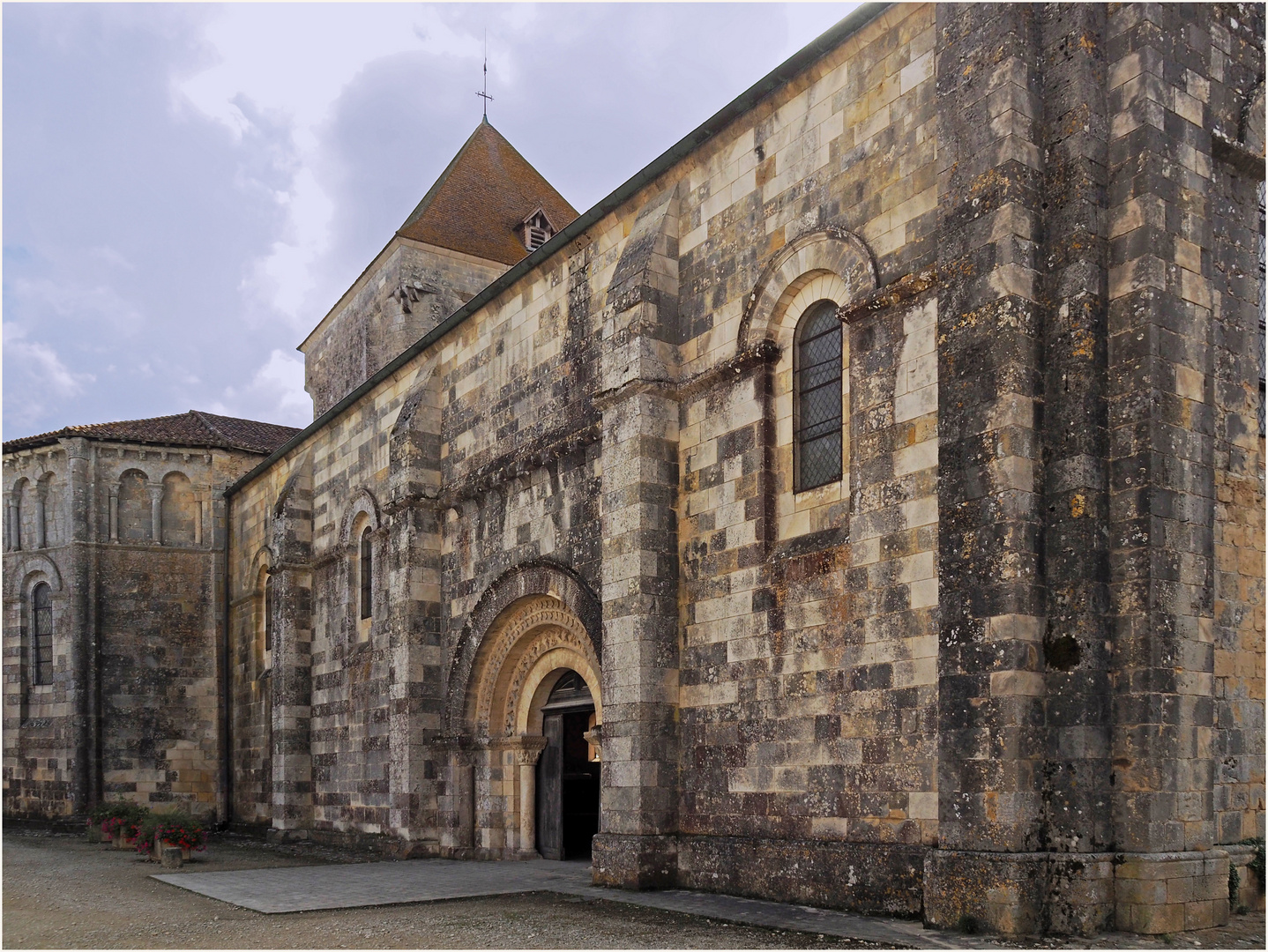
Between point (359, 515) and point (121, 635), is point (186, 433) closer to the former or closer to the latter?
point (121, 635)

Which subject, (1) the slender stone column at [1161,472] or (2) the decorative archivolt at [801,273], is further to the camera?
(2) the decorative archivolt at [801,273]

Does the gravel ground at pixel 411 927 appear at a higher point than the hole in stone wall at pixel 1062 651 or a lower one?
lower

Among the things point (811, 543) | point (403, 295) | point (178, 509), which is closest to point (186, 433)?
point (178, 509)

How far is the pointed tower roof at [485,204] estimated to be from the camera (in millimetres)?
26109

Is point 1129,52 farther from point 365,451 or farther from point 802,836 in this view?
→ point 365,451

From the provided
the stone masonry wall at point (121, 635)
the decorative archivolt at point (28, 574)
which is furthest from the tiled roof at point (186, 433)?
the decorative archivolt at point (28, 574)

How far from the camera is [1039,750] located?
8133mm

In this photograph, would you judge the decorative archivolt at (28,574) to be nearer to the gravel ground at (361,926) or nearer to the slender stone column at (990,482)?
the gravel ground at (361,926)

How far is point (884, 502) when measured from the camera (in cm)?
954

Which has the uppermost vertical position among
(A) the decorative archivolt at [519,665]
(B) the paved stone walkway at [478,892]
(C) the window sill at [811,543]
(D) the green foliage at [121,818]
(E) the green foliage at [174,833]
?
(C) the window sill at [811,543]

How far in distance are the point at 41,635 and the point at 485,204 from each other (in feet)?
45.9

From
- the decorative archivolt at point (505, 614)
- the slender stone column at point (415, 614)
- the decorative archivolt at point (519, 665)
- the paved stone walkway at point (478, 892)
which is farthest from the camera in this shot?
the slender stone column at point (415, 614)

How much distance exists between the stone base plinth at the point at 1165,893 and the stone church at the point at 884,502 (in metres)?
0.03

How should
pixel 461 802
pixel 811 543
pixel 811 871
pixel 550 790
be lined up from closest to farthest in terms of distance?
1. pixel 811 871
2. pixel 811 543
3. pixel 550 790
4. pixel 461 802
